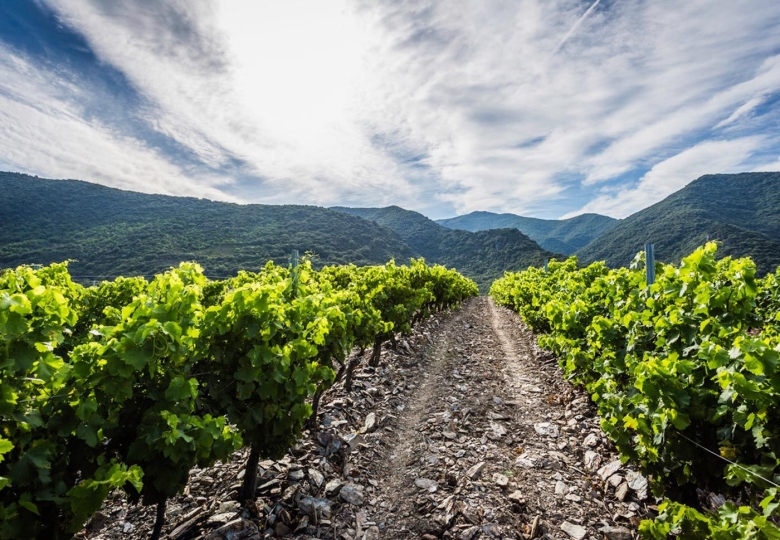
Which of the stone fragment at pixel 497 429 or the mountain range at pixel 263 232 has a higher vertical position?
the mountain range at pixel 263 232

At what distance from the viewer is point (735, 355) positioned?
3.21 meters

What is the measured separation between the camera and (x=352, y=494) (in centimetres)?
544

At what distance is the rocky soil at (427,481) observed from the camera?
4621mm

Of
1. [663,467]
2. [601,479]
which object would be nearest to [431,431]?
[601,479]

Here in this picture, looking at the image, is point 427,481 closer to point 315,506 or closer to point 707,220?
point 315,506

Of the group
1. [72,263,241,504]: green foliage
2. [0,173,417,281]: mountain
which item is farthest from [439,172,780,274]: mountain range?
[72,263,241,504]: green foliage

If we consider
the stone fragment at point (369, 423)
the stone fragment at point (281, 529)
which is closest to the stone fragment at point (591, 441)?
the stone fragment at point (369, 423)

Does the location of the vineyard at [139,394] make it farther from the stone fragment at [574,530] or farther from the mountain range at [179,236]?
the mountain range at [179,236]

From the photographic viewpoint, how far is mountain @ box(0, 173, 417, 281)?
92938mm

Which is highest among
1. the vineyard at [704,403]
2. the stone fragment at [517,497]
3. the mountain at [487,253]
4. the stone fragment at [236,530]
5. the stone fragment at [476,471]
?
the mountain at [487,253]

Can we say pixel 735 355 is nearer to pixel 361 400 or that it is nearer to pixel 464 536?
pixel 464 536

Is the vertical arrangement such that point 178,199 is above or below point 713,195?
above

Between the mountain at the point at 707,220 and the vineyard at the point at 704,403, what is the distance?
101 metres

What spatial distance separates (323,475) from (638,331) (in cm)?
540
